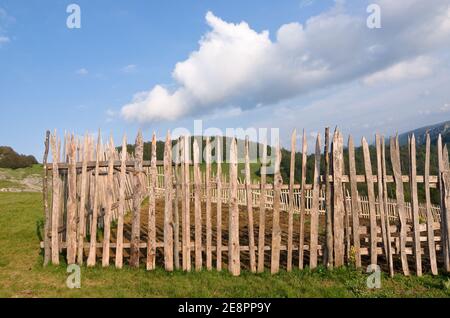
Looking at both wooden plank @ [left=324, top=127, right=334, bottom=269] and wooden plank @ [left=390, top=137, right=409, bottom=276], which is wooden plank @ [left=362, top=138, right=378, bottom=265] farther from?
wooden plank @ [left=324, top=127, right=334, bottom=269]

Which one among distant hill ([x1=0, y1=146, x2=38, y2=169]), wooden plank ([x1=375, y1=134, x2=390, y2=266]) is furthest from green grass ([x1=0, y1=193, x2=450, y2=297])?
distant hill ([x1=0, y1=146, x2=38, y2=169])

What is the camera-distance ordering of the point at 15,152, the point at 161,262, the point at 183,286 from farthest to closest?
the point at 15,152, the point at 161,262, the point at 183,286

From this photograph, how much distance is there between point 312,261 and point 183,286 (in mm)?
2652

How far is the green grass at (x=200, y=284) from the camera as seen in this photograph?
5508mm

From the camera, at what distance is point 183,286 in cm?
579

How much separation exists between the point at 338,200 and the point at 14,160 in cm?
4653

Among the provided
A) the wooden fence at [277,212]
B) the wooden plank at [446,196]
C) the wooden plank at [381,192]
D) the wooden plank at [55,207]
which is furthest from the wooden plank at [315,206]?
the wooden plank at [55,207]

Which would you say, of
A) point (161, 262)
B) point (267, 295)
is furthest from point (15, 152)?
point (267, 295)

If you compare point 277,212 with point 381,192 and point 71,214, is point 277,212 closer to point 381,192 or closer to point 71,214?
point 381,192

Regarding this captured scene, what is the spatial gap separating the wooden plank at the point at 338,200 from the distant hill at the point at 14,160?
44592 millimetres
